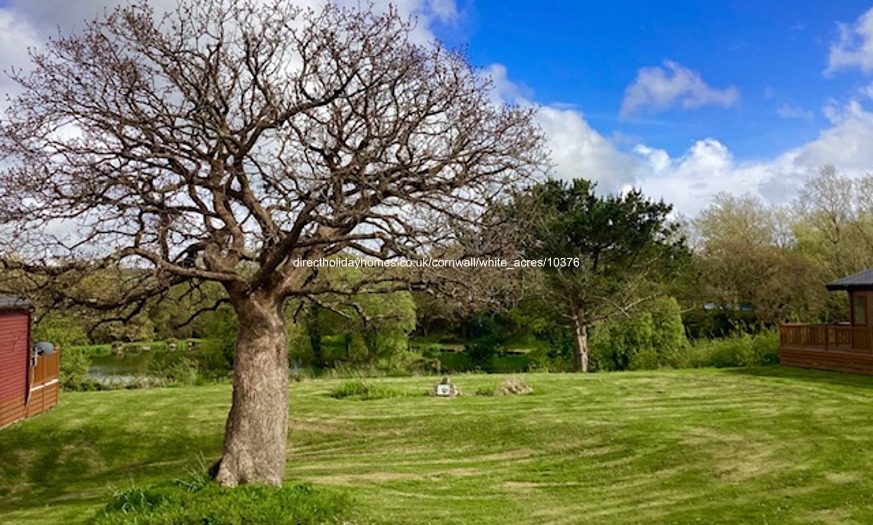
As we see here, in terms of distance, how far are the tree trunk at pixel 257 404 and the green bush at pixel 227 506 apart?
470 mm

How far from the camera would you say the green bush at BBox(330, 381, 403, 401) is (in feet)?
62.6

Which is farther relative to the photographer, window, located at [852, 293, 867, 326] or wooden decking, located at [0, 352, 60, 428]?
window, located at [852, 293, 867, 326]

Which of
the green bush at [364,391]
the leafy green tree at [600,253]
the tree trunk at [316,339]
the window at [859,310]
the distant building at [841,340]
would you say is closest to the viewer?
the green bush at [364,391]

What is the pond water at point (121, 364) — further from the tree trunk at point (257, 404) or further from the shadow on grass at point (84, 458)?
the tree trunk at point (257, 404)

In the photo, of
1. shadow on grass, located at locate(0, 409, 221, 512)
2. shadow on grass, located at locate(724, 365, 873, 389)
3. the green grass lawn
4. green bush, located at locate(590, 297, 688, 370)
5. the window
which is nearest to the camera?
the green grass lawn

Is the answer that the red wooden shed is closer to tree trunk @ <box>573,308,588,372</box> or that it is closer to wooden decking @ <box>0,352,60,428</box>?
wooden decking @ <box>0,352,60,428</box>

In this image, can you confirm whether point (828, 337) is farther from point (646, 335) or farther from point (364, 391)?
point (364, 391)

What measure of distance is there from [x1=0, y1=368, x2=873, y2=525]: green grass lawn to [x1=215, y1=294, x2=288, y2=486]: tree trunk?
50.1 inches

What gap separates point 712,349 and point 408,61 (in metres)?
21.9

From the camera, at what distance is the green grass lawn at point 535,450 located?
30.1 feet

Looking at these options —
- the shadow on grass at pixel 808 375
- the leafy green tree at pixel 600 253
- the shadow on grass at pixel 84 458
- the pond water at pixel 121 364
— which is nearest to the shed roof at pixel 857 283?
the shadow on grass at pixel 808 375

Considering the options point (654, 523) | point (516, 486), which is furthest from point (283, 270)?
point (654, 523)


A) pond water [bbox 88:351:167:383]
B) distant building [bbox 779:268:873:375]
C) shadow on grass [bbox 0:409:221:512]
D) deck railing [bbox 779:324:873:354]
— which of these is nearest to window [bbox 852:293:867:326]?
distant building [bbox 779:268:873:375]

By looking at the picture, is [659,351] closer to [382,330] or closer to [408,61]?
[382,330]
